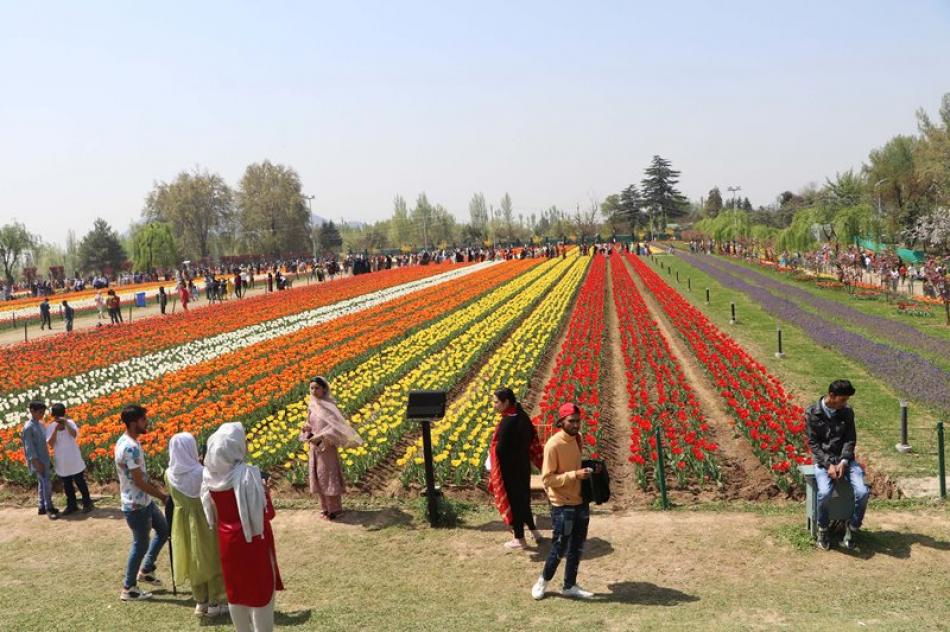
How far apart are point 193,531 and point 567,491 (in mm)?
3360

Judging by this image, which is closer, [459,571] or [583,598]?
[583,598]

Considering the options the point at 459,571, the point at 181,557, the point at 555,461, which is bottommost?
the point at 459,571

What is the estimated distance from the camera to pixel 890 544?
24.2 feet

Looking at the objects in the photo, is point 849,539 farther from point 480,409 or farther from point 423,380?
point 423,380

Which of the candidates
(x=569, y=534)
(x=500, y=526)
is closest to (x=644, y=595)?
(x=569, y=534)

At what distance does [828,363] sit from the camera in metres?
16.8

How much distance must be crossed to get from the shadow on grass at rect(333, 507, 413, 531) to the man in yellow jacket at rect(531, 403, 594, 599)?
276 cm

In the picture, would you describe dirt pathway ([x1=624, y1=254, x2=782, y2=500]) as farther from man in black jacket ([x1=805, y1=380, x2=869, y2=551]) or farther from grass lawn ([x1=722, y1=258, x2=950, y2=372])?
grass lawn ([x1=722, y1=258, x2=950, y2=372])

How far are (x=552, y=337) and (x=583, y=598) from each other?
1545cm

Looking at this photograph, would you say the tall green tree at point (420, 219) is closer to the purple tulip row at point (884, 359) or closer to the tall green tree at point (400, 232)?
the tall green tree at point (400, 232)

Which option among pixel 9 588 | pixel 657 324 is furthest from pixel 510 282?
pixel 9 588

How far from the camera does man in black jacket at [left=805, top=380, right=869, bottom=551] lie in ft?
23.8

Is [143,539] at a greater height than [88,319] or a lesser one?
lesser

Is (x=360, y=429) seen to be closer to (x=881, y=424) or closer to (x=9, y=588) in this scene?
(x=9, y=588)
